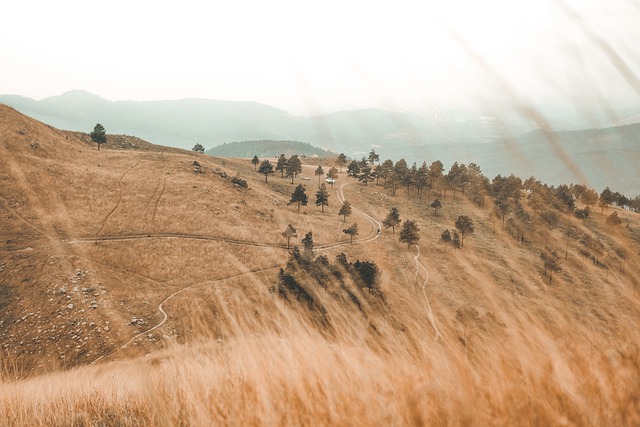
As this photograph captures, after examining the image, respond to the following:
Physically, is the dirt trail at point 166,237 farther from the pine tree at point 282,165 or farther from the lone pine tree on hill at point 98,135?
the pine tree at point 282,165

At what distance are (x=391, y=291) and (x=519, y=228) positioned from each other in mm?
48541

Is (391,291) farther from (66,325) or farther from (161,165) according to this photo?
(161,165)

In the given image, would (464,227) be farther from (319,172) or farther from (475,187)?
(319,172)

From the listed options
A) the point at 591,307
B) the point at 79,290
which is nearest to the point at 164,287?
the point at 79,290

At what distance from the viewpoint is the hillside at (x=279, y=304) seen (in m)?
3.06

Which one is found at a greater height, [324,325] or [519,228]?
[324,325]

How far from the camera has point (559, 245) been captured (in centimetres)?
7512

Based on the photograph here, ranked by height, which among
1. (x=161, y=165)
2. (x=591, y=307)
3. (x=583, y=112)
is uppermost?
(x=583, y=112)

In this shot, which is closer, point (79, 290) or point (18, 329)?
point (18, 329)

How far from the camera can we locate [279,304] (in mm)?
5164

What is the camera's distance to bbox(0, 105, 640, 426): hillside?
121 inches

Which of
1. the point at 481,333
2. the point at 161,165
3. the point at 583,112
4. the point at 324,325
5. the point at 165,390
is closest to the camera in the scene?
the point at 165,390

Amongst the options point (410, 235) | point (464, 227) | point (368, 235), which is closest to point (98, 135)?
point (368, 235)

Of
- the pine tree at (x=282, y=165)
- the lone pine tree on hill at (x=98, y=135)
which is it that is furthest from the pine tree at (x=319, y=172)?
the lone pine tree on hill at (x=98, y=135)
